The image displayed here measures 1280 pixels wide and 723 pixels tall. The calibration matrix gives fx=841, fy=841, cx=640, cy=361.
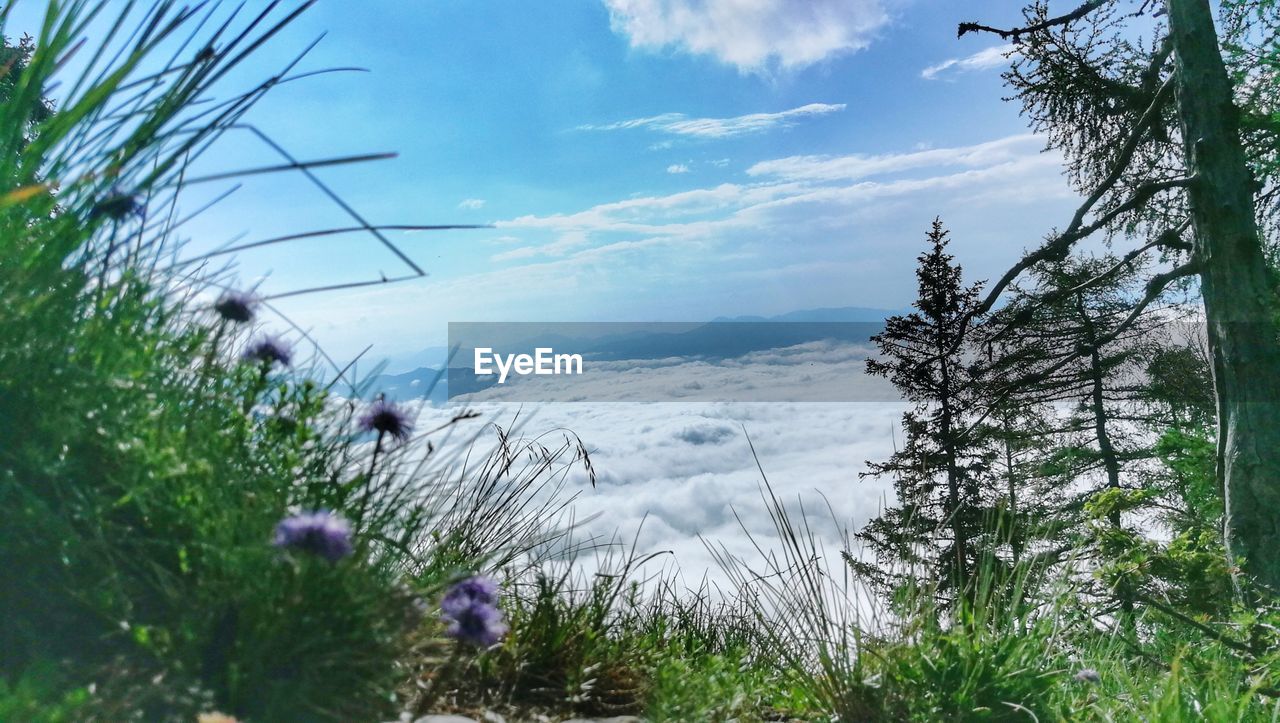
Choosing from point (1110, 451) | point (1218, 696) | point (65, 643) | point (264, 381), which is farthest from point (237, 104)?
point (1110, 451)

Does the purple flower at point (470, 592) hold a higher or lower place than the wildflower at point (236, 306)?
lower

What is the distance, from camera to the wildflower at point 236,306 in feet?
7.22

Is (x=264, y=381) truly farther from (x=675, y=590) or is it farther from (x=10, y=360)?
(x=675, y=590)

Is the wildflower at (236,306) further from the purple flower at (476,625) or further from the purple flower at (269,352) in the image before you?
the purple flower at (476,625)

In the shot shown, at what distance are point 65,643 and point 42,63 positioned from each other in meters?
1.39

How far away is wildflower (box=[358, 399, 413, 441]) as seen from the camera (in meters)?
2.08

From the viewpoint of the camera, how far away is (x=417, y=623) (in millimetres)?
1847

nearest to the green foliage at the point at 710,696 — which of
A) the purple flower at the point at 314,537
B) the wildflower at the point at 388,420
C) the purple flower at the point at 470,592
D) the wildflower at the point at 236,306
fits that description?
the purple flower at the point at 470,592

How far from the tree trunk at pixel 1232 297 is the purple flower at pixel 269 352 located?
8.11m

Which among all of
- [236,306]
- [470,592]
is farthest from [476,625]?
[236,306]

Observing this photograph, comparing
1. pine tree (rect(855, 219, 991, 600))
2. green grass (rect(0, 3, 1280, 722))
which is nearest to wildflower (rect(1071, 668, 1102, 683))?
green grass (rect(0, 3, 1280, 722))

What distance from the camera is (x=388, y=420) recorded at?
208 centimetres

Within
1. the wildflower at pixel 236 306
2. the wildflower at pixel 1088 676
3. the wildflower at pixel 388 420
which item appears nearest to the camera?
the wildflower at pixel 388 420

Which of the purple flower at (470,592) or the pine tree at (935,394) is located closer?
the purple flower at (470,592)
